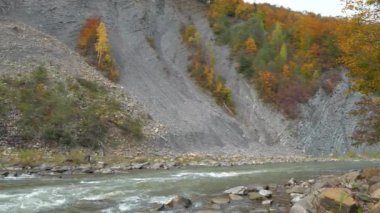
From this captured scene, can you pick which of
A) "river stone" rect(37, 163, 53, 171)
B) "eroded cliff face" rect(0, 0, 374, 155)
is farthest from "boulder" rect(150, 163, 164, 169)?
"eroded cliff face" rect(0, 0, 374, 155)

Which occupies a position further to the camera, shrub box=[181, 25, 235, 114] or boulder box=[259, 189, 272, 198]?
shrub box=[181, 25, 235, 114]

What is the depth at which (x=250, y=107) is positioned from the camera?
6331 centimetres

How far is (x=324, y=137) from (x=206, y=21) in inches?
1219

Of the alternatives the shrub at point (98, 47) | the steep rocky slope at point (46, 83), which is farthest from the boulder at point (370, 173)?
the shrub at point (98, 47)

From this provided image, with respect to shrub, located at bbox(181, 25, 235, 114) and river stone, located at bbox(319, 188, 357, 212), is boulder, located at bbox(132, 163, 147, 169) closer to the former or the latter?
river stone, located at bbox(319, 188, 357, 212)

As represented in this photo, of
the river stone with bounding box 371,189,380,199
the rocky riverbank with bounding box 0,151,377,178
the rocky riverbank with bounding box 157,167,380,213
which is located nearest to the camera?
the rocky riverbank with bounding box 157,167,380,213

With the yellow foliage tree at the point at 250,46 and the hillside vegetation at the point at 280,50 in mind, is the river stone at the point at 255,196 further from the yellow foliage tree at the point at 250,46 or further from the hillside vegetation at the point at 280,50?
the yellow foliage tree at the point at 250,46

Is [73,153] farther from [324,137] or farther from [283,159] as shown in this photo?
[324,137]

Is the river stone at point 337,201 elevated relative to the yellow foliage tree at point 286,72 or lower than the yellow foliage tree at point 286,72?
lower

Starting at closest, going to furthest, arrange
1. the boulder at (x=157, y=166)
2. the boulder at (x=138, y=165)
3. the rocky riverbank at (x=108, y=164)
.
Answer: the rocky riverbank at (x=108, y=164)
the boulder at (x=138, y=165)
the boulder at (x=157, y=166)

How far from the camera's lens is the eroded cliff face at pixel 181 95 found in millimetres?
50656

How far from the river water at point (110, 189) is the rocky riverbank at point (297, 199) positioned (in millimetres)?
1522

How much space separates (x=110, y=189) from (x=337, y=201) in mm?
12363

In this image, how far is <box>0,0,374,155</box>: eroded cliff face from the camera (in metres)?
50.7
